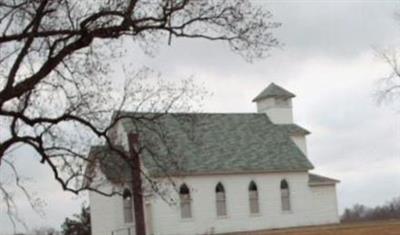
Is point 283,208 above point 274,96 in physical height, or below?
below

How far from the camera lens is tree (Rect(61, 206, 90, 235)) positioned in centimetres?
6650

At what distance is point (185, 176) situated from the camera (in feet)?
206

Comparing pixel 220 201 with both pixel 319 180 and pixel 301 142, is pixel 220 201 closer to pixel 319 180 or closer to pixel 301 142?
pixel 319 180

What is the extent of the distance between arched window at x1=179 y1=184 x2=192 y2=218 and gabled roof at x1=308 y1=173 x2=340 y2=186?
39.6 feet

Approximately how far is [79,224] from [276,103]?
69.0 ft

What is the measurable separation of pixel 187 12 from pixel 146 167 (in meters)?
32.4

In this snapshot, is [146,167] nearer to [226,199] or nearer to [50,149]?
[226,199]

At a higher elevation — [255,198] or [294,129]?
[294,129]

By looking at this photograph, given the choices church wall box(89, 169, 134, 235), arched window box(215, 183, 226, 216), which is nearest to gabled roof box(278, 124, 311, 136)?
arched window box(215, 183, 226, 216)

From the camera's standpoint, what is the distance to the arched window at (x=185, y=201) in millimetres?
64375

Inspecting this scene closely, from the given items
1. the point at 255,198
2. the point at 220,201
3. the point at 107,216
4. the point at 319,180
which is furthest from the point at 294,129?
the point at 107,216

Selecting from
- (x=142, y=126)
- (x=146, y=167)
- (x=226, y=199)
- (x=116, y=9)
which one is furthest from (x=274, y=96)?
(x=116, y=9)

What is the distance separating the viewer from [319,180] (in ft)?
239

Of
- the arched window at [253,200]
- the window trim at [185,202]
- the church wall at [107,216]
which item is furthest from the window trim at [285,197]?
the church wall at [107,216]
